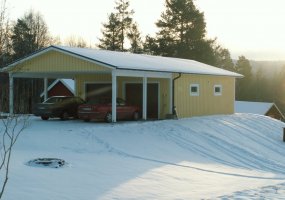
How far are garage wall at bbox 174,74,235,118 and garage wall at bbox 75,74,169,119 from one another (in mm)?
651

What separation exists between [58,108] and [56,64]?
7.84ft

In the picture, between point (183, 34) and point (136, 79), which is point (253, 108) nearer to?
point (183, 34)

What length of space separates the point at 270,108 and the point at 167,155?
39.7 m

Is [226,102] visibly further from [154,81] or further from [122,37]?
[122,37]

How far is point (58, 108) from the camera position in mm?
26828

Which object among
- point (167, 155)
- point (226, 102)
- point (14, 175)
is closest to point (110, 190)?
point (14, 175)

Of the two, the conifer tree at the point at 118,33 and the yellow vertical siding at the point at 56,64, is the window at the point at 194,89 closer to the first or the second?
the yellow vertical siding at the point at 56,64

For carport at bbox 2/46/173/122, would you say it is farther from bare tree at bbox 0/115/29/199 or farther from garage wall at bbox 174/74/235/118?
bare tree at bbox 0/115/29/199

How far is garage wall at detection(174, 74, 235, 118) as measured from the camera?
2883 cm

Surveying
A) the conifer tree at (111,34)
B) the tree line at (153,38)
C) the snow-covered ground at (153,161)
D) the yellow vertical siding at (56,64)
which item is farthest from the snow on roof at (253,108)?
the yellow vertical siding at (56,64)

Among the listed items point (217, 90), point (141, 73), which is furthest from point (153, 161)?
point (217, 90)

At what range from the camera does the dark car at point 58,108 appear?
2664cm

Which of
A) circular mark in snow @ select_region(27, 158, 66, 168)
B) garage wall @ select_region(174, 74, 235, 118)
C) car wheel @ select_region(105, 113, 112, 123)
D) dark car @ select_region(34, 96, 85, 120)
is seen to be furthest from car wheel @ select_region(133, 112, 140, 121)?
circular mark in snow @ select_region(27, 158, 66, 168)

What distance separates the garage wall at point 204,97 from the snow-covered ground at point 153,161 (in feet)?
3.60
